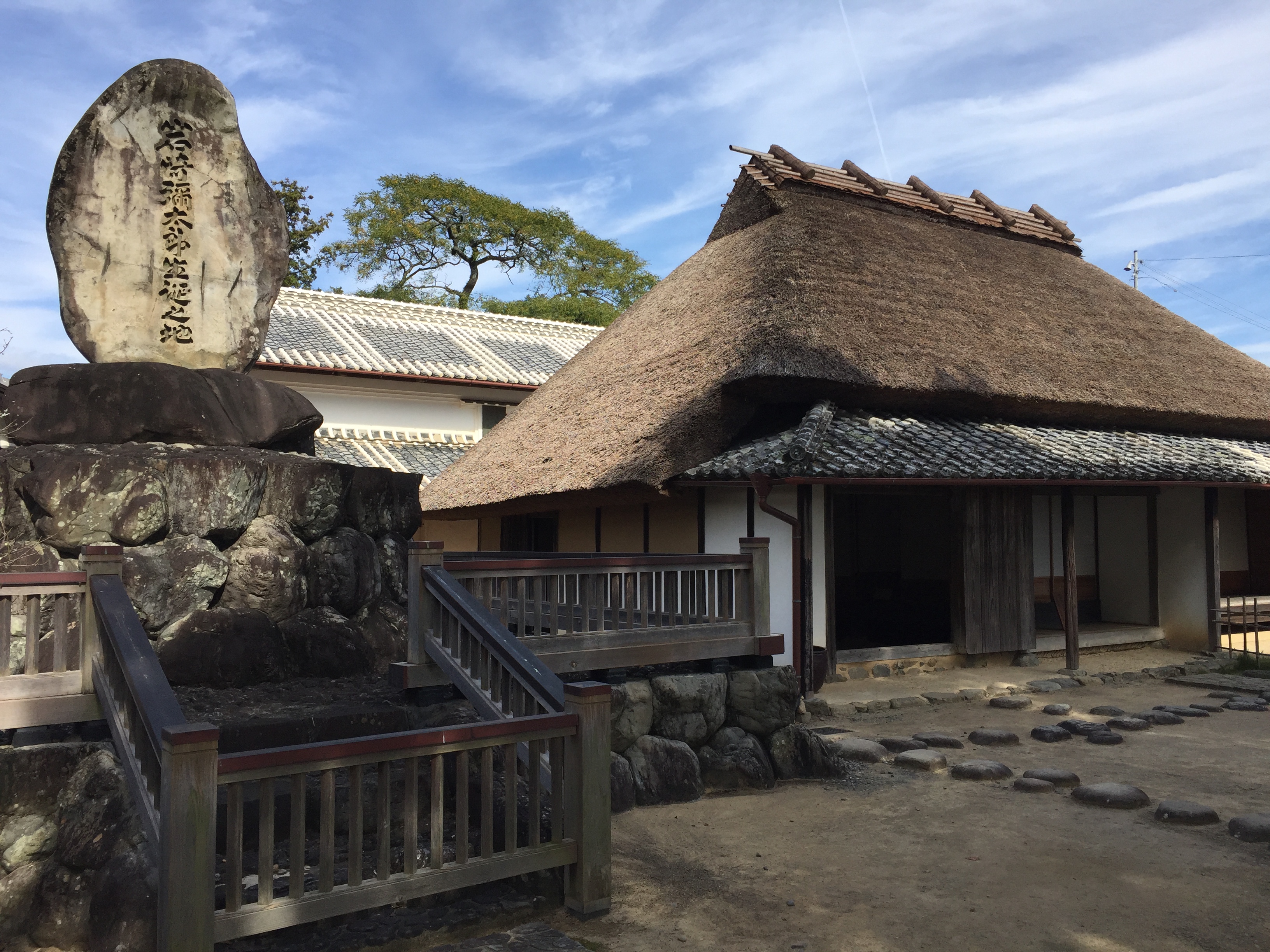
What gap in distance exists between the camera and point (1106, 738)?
8.27m

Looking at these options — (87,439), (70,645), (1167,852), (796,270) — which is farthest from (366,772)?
(796,270)

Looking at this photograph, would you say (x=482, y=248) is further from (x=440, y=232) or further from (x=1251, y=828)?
(x=1251, y=828)

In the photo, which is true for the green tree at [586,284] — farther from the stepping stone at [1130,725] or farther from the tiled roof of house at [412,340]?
the stepping stone at [1130,725]

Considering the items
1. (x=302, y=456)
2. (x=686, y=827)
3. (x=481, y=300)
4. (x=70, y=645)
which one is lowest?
(x=686, y=827)

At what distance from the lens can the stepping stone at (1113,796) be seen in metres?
6.22

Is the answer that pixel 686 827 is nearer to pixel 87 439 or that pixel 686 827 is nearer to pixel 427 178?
pixel 87 439

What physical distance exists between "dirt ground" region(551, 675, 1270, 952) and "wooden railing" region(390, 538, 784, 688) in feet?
3.45

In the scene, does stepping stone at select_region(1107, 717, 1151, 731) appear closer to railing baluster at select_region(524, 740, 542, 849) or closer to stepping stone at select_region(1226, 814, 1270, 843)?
stepping stone at select_region(1226, 814, 1270, 843)

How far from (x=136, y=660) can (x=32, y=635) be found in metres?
1.02

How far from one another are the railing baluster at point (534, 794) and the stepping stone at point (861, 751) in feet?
12.0

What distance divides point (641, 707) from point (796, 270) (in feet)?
24.5

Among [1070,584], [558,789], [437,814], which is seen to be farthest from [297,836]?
[1070,584]

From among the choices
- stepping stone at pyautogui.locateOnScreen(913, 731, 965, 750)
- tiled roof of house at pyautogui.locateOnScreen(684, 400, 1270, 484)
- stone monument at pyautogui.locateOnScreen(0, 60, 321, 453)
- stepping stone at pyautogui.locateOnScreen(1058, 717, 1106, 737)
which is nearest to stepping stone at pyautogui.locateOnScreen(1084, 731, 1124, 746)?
stepping stone at pyautogui.locateOnScreen(1058, 717, 1106, 737)

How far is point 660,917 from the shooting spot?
447 centimetres
